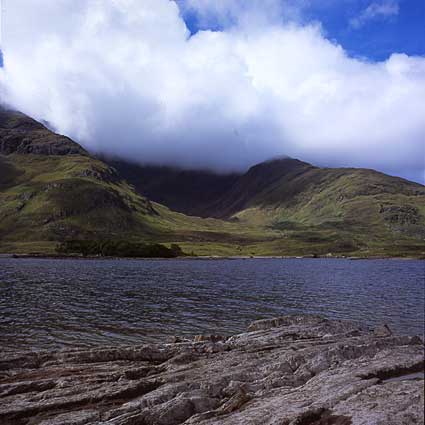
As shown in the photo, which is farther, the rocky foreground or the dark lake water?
the dark lake water

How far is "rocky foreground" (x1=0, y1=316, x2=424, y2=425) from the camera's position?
57.3 feet

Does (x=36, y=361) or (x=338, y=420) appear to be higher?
(x=338, y=420)

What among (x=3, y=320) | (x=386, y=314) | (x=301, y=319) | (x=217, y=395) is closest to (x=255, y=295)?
(x=386, y=314)

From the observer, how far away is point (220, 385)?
23484 millimetres

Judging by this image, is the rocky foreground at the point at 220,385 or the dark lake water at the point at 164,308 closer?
the rocky foreground at the point at 220,385

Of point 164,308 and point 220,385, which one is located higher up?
point 220,385

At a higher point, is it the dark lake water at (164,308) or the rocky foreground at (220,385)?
the rocky foreground at (220,385)

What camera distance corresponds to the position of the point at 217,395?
22.8 m

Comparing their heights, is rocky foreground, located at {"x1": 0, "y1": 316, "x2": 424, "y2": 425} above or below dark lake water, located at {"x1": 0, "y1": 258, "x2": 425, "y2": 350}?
above

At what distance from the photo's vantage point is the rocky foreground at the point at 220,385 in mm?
17453

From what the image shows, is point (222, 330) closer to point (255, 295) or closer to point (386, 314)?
point (386, 314)

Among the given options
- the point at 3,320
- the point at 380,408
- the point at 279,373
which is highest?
the point at 380,408

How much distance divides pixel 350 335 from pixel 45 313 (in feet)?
137

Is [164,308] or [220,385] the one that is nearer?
[220,385]
